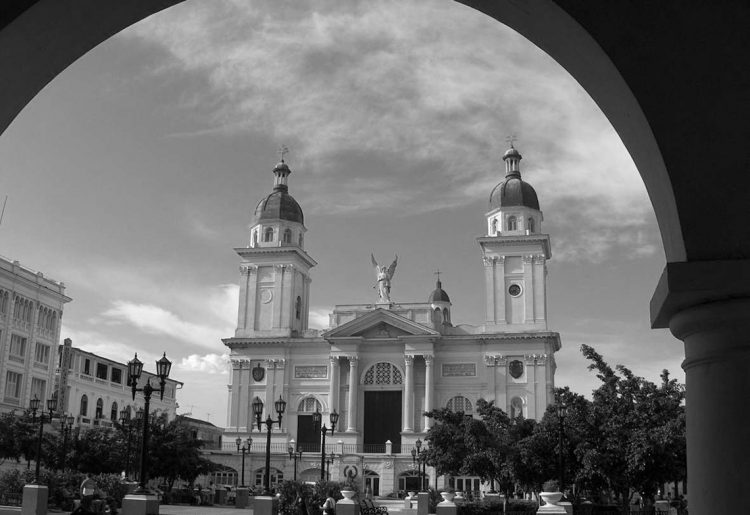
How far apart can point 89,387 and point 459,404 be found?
31.0 metres

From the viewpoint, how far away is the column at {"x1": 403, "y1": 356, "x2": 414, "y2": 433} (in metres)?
66.4

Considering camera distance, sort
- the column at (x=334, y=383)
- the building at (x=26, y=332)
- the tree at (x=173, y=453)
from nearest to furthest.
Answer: the tree at (x=173, y=453) < the building at (x=26, y=332) < the column at (x=334, y=383)

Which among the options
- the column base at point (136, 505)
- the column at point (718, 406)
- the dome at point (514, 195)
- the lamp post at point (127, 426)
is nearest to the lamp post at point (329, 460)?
the lamp post at point (127, 426)

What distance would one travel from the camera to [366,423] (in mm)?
68500

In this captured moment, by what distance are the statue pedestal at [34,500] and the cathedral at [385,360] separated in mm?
39087

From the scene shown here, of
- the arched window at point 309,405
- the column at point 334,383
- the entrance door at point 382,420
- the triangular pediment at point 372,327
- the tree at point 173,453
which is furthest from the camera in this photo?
the arched window at point 309,405

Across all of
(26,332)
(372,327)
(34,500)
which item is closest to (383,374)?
(372,327)

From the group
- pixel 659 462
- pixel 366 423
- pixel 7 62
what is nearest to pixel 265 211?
pixel 366 423

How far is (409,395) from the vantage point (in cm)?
6719

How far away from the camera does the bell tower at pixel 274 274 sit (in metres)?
72.8

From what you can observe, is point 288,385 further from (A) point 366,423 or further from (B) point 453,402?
(B) point 453,402

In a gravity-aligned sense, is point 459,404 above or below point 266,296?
below

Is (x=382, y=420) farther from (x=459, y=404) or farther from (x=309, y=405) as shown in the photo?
(x=309, y=405)

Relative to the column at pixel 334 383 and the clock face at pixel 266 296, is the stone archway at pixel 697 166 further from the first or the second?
the clock face at pixel 266 296
